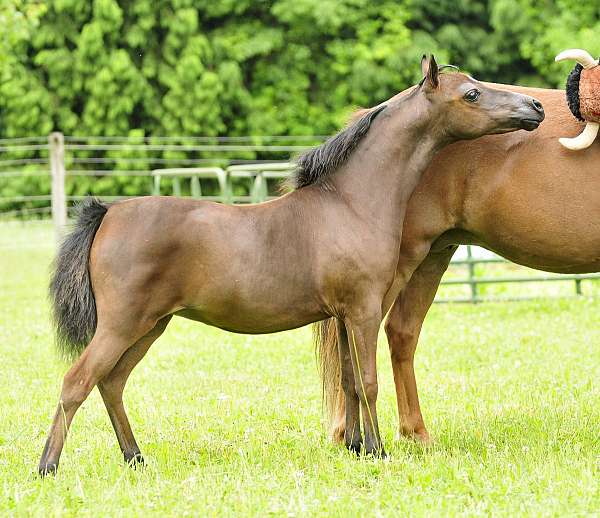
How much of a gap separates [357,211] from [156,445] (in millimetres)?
1706

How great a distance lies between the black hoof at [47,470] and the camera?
4.46 meters

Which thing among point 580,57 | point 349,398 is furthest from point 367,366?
point 580,57

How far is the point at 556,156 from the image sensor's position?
16.4 feet

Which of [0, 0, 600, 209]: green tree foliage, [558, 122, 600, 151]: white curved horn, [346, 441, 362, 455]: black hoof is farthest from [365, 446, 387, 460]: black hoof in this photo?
[0, 0, 600, 209]: green tree foliage

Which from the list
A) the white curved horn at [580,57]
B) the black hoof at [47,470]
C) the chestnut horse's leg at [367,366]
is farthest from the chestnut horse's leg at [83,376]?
the white curved horn at [580,57]

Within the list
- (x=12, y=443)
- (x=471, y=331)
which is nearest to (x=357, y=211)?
(x=12, y=443)

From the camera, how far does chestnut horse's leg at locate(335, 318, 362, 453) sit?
5.05 meters

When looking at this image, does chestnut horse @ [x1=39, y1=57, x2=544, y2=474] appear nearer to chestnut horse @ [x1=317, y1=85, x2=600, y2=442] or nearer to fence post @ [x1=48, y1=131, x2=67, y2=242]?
chestnut horse @ [x1=317, y1=85, x2=600, y2=442]

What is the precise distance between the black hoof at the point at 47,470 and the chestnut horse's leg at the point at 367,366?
1.50 meters

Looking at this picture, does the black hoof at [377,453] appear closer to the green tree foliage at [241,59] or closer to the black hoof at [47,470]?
the black hoof at [47,470]

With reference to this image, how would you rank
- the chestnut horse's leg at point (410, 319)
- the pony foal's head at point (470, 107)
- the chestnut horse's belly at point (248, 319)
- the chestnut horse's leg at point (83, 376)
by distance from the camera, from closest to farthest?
1. the chestnut horse's leg at point (83, 376)
2. the chestnut horse's belly at point (248, 319)
3. the pony foal's head at point (470, 107)
4. the chestnut horse's leg at point (410, 319)

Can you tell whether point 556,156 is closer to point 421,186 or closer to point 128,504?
point 421,186

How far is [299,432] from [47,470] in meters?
1.70

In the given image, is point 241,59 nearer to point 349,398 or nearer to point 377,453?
point 349,398
